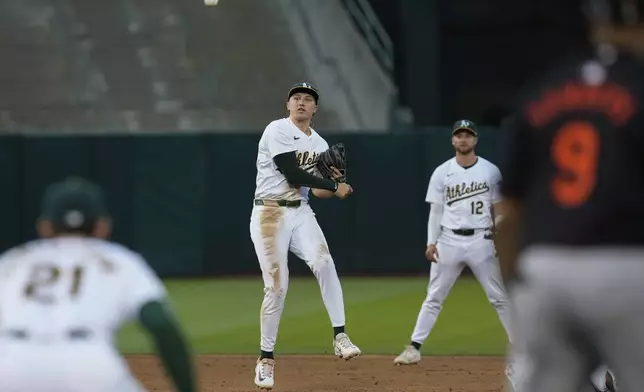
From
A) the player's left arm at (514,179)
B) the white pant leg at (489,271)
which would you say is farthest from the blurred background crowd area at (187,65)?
the player's left arm at (514,179)

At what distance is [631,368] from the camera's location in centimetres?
379

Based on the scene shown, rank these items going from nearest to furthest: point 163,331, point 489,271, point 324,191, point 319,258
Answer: point 163,331 → point 319,258 → point 324,191 → point 489,271

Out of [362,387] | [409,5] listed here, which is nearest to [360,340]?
[362,387]

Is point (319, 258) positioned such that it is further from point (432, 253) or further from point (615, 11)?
point (615, 11)

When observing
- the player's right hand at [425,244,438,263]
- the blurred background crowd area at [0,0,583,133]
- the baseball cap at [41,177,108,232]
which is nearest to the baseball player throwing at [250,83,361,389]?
the player's right hand at [425,244,438,263]

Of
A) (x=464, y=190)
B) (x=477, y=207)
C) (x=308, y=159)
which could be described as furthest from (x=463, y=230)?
(x=308, y=159)

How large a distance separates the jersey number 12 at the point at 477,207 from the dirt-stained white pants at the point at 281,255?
136 centimetres

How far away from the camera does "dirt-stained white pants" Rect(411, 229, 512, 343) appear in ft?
31.0

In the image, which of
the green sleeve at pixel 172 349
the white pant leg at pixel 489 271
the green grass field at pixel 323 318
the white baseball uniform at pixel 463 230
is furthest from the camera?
the green grass field at pixel 323 318

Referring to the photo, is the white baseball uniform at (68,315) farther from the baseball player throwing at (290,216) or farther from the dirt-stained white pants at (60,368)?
the baseball player throwing at (290,216)

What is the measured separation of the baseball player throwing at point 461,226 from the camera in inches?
379

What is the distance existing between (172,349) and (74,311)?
350mm

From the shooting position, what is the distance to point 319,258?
29.3ft

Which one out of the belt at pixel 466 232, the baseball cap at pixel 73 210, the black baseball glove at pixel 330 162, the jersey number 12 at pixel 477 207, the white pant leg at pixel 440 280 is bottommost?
the white pant leg at pixel 440 280
